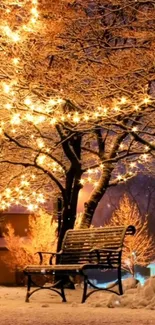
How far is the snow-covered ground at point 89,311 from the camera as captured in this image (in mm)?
6199

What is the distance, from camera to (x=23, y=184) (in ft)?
48.7

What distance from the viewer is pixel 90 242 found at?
33.1 feet

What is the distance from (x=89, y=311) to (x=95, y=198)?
235 inches

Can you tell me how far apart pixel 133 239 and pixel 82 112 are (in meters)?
25.8

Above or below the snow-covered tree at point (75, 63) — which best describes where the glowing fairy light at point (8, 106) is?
below

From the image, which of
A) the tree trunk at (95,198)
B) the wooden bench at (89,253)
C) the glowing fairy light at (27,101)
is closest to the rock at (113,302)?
the wooden bench at (89,253)

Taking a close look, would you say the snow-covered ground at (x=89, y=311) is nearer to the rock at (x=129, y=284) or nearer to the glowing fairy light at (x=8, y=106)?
the rock at (x=129, y=284)

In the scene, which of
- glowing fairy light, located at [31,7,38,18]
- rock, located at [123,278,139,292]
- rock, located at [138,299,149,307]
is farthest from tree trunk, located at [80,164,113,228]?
rock, located at [138,299,149,307]

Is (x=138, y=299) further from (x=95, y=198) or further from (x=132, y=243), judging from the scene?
(x=132, y=243)

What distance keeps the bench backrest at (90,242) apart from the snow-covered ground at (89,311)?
0.80 metres

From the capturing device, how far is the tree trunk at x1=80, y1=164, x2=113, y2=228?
1302 cm

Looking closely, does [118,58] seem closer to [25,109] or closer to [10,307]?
[25,109]

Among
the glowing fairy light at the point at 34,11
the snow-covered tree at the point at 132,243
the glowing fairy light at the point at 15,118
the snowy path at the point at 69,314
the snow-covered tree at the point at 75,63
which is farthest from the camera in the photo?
the snow-covered tree at the point at 132,243

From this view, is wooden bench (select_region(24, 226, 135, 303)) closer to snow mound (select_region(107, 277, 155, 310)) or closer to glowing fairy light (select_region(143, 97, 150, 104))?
snow mound (select_region(107, 277, 155, 310))
